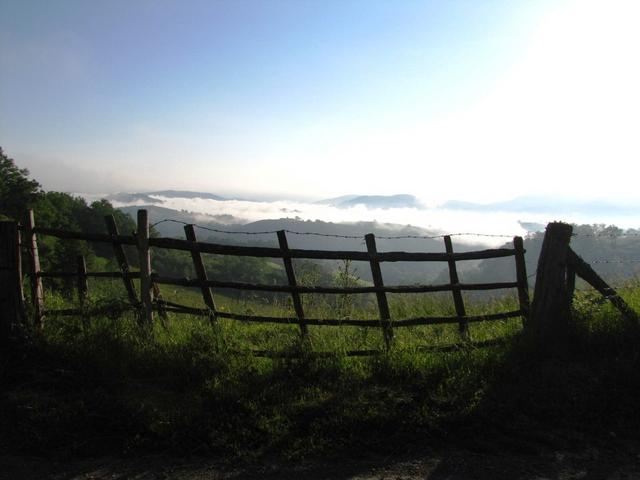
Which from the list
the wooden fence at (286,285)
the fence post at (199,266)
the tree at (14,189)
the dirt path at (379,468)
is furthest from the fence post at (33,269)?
the tree at (14,189)

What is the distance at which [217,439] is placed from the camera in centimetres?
416

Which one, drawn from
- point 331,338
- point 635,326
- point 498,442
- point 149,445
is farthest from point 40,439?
point 635,326

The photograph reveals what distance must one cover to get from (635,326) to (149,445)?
6.07 meters

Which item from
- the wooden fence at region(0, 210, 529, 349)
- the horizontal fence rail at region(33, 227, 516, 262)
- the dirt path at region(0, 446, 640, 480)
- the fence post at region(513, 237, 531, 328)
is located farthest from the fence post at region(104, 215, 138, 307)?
the fence post at region(513, 237, 531, 328)

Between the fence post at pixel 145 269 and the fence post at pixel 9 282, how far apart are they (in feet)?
5.49

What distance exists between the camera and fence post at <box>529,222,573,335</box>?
579cm

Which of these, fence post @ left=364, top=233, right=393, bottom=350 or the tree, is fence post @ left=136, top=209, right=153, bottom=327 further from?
the tree

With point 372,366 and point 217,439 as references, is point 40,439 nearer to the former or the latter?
point 217,439

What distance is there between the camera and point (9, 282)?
20.0ft

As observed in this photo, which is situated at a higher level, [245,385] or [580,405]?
[245,385]

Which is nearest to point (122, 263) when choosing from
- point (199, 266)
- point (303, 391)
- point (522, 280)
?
point (199, 266)

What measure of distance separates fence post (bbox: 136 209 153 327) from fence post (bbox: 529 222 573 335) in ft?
18.1

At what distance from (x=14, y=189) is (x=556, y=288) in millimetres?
67266

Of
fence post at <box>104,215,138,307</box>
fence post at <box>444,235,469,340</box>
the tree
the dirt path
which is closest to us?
the dirt path
